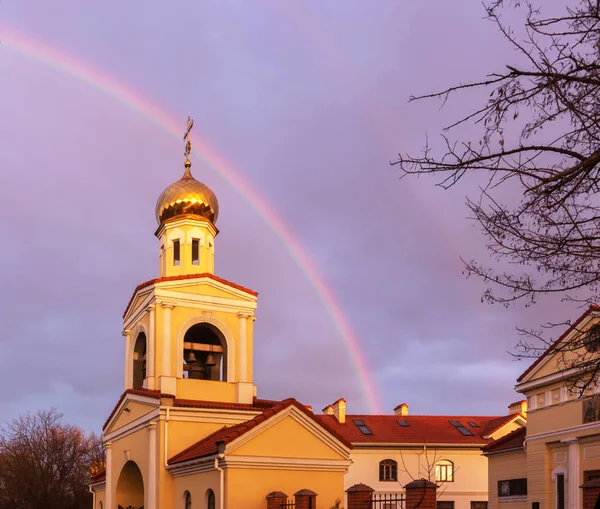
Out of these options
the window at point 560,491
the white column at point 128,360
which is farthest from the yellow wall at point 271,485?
the window at point 560,491

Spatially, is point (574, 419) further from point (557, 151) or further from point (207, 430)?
point (557, 151)

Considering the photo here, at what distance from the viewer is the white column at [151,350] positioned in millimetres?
27141

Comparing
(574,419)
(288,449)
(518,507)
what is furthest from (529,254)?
(518,507)

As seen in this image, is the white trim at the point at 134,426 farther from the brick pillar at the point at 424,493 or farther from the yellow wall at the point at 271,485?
the brick pillar at the point at 424,493

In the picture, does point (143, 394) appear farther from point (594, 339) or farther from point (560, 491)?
point (594, 339)

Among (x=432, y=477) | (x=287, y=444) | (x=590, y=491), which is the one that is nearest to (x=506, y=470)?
(x=432, y=477)

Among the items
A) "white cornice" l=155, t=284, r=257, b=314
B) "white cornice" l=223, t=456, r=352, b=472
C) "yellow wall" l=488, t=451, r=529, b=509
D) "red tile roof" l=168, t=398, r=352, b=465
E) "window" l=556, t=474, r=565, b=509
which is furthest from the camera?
"yellow wall" l=488, t=451, r=529, b=509

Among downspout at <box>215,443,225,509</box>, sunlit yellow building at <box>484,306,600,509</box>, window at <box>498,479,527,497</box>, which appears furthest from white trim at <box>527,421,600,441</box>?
downspout at <box>215,443,225,509</box>

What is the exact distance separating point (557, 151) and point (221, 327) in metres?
21.0

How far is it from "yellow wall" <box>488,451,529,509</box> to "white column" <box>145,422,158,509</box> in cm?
1730

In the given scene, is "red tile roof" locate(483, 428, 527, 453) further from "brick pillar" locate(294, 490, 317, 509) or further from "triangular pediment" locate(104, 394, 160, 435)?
"brick pillar" locate(294, 490, 317, 509)

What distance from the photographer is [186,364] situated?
2884 centimetres

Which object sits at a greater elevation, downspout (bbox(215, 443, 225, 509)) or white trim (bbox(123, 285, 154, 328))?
white trim (bbox(123, 285, 154, 328))

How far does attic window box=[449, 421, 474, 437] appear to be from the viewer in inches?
2213
